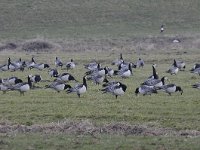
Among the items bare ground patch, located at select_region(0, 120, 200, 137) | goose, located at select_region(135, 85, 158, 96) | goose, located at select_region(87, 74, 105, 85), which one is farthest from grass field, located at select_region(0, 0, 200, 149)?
goose, located at select_region(87, 74, 105, 85)

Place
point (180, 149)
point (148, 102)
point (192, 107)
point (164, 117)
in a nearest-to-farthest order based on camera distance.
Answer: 1. point (180, 149)
2. point (164, 117)
3. point (192, 107)
4. point (148, 102)

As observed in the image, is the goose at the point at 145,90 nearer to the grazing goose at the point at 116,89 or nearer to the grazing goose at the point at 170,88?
the grazing goose at the point at 170,88

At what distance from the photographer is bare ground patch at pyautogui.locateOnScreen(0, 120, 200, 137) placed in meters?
18.5

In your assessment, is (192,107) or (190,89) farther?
(190,89)

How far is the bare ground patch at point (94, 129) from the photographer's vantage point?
18.5 metres

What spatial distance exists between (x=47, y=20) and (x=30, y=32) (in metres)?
7.31

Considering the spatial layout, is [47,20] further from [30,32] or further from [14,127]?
[14,127]

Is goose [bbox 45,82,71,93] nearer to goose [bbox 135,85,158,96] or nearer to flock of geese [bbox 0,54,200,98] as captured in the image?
flock of geese [bbox 0,54,200,98]

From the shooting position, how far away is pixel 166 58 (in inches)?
1900

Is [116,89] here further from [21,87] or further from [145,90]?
[21,87]

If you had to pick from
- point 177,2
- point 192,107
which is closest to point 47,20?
point 177,2

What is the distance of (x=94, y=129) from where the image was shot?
18.8 meters

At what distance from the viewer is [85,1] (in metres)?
93.8

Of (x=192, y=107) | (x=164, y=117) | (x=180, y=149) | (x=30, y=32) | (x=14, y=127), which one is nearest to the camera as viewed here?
(x=180, y=149)
